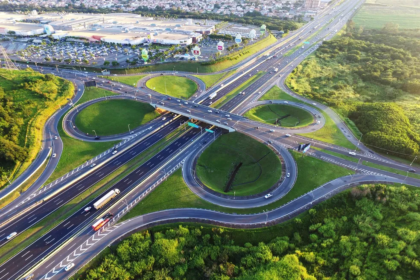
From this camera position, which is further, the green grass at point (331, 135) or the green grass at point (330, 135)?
the green grass at point (330, 135)

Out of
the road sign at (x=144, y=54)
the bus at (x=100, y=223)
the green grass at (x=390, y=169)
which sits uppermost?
the road sign at (x=144, y=54)

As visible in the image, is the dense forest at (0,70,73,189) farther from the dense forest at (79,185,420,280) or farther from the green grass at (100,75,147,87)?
the dense forest at (79,185,420,280)

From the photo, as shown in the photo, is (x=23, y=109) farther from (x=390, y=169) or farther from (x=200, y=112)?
(x=390, y=169)

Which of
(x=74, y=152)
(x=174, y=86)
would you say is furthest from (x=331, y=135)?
(x=74, y=152)

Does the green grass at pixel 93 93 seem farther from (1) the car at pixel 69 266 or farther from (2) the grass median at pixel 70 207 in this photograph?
(1) the car at pixel 69 266

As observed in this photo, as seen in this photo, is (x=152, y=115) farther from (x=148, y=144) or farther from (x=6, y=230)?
(x=6, y=230)

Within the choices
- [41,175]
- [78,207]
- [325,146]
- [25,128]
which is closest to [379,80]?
[325,146]

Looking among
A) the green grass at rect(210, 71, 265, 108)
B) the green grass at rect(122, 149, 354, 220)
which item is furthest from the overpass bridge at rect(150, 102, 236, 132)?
the green grass at rect(122, 149, 354, 220)

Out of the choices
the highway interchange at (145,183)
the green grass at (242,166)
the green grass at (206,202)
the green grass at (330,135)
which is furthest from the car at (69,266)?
the green grass at (330,135)
